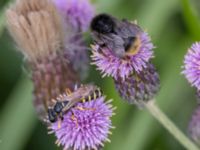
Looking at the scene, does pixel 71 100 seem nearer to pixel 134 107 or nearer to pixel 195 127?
pixel 195 127

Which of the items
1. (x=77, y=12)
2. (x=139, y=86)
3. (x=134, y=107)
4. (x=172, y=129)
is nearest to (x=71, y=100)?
(x=139, y=86)

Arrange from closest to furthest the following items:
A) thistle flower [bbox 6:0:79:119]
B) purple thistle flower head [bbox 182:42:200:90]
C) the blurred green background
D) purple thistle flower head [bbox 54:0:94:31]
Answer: purple thistle flower head [bbox 182:42:200:90]
thistle flower [bbox 6:0:79:119]
purple thistle flower head [bbox 54:0:94:31]
the blurred green background

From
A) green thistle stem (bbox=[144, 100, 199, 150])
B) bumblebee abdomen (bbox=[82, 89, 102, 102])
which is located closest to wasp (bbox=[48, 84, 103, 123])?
bumblebee abdomen (bbox=[82, 89, 102, 102])

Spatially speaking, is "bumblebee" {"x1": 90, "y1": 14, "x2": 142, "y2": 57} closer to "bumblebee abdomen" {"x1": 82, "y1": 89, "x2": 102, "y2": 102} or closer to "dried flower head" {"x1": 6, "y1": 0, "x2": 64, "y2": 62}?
"bumblebee abdomen" {"x1": 82, "y1": 89, "x2": 102, "y2": 102}

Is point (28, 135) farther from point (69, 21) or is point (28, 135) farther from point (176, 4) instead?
point (176, 4)

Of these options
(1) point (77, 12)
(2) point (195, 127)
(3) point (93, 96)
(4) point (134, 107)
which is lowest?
(2) point (195, 127)


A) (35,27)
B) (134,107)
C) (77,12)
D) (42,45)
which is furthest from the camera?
(134,107)

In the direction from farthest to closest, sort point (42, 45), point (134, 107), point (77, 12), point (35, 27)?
1. point (134, 107)
2. point (77, 12)
3. point (42, 45)
4. point (35, 27)
